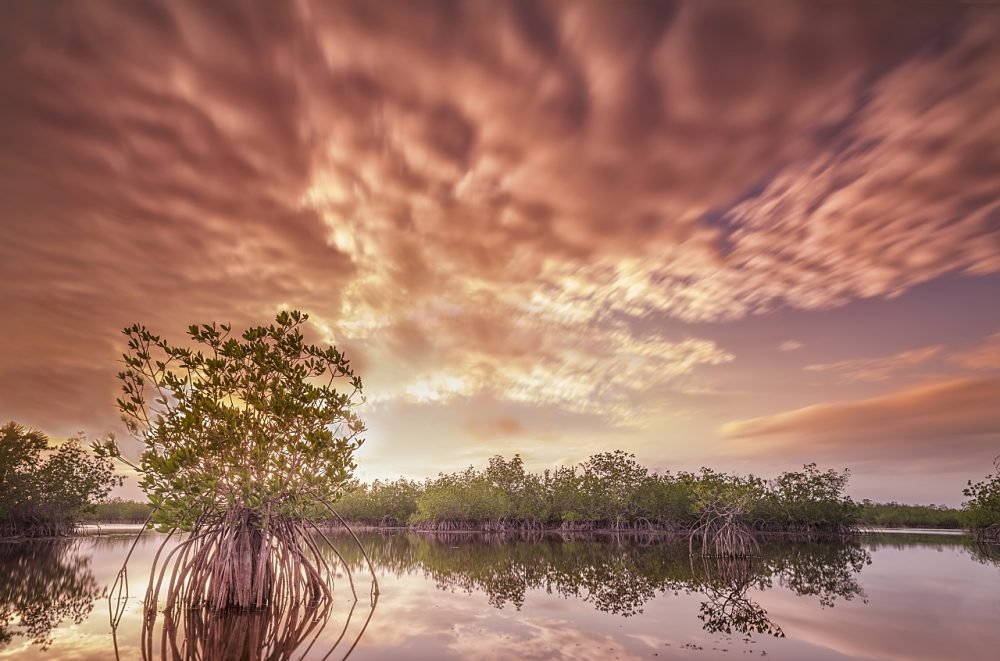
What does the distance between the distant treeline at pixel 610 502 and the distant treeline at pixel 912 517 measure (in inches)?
1113

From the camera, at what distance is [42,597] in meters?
17.7

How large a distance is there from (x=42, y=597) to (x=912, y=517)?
13070cm

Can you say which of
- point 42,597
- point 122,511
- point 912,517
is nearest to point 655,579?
point 42,597

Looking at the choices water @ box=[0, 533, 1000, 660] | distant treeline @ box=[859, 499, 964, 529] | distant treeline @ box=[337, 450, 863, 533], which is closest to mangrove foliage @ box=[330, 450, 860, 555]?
distant treeline @ box=[337, 450, 863, 533]

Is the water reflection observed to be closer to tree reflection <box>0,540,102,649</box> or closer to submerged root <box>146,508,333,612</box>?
submerged root <box>146,508,333,612</box>

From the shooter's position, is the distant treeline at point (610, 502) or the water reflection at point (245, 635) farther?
the distant treeline at point (610, 502)

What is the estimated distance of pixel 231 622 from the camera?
1286 cm

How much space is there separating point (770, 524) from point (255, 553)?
8027 centimetres

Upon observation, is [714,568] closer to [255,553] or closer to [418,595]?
[418,595]

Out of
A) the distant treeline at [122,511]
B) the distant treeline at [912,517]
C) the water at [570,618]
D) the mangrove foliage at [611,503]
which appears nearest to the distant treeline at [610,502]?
the mangrove foliage at [611,503]

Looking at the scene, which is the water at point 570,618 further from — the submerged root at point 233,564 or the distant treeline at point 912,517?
the distant treeline at point 912,517

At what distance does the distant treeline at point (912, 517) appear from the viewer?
95.4 metres

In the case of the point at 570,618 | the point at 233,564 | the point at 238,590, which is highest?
the point at 233,564

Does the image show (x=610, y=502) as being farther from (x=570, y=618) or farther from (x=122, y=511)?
(x=122, y=511)
